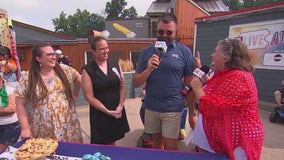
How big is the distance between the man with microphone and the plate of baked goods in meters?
1.05

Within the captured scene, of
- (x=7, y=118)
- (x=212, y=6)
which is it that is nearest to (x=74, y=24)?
(x=212, y=6)

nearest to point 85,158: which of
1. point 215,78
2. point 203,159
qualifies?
point 203,159

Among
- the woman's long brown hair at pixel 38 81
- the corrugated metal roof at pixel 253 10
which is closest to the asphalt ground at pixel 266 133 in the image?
the woman's long brown hair at pixel 38 81

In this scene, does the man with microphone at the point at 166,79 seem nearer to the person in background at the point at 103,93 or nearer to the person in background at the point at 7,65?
the person in background at the point at 103,93

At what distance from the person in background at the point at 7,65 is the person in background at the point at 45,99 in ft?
5.71

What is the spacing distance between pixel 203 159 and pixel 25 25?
15966mm

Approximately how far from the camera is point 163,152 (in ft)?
6.29

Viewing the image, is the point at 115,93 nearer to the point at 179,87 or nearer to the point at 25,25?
the point at 179,87

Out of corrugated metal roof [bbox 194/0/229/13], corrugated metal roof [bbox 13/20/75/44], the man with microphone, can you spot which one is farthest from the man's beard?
corrugated metal roof [bbox 194/0/229/13]

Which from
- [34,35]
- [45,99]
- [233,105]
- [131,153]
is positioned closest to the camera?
[233,105]

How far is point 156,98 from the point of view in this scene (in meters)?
2.51

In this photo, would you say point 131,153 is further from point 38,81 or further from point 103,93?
point 38,81

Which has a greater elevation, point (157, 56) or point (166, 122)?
point (157, 56)

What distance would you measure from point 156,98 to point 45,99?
3.32 ft
